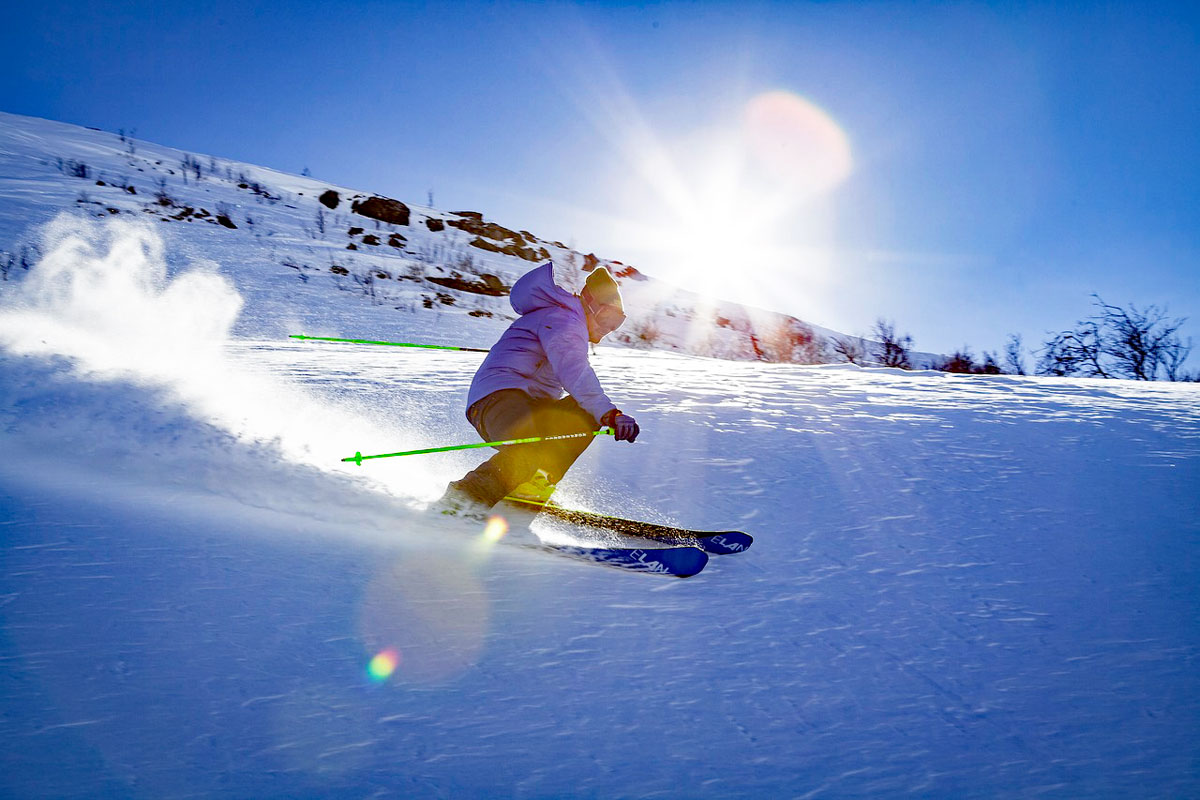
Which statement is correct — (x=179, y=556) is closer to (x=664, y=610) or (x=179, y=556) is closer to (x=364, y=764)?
(x=364, y=764)

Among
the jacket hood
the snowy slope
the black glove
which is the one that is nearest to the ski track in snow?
the snowy slope

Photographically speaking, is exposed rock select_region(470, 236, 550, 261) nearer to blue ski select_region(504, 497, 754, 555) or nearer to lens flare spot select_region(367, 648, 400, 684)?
blue ski select_region(504, 497, 754, 555)

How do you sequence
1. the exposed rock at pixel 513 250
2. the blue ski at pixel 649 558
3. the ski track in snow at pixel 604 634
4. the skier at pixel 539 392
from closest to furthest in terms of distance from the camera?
the ski track in snow at pixel 604 634 → the blue ski at pixel 649 558 → the skier at pixel 539 392 → the exposed rock at pixel 513 250

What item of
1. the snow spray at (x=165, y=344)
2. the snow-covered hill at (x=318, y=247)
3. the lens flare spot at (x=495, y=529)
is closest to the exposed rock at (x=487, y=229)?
the snow-covered hill at (x=318, y=247)

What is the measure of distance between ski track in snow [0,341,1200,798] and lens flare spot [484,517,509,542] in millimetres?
78

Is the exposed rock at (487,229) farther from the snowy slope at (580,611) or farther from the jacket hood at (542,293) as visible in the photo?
the jacket hood at (542,293)

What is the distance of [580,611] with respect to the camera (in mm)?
2248

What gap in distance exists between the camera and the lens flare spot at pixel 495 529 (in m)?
2.94

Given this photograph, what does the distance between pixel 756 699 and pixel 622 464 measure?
7.93 ft

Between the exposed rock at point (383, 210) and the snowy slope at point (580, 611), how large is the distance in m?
17.5

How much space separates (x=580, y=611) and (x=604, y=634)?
0.55 feet

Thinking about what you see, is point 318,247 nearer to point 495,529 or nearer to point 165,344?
point 165,344

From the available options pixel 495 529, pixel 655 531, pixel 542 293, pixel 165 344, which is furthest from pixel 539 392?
pixel 165 344

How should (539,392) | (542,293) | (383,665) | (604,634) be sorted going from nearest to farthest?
(383,665) < (604,634) < (542,293) < (539,392)
